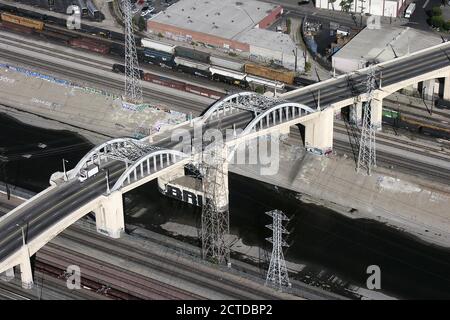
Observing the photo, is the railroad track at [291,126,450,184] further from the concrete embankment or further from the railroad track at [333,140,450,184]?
the concrete embankment

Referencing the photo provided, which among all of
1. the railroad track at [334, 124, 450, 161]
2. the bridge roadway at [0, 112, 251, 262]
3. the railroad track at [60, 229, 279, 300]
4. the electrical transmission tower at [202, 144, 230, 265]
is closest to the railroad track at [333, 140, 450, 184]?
the railroad track at [334, 124, 450, 161]

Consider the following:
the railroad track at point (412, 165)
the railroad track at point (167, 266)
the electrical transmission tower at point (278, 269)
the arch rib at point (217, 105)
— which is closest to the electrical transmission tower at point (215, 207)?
the railroad track at point (167, 266)

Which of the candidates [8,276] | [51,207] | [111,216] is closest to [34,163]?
[51,207]

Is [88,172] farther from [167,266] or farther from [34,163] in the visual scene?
[34,163]

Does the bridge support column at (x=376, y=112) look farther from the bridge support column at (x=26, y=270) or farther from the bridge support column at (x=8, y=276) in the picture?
the bridge support column at (x=8, y=276)

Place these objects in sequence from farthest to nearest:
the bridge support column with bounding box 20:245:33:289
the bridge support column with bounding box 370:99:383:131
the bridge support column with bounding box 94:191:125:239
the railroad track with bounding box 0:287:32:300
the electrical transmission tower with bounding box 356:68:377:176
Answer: the bridge support column with bounding box 370:99:383:131, the electrical transmission tower with bounding box 356:68:377:176, the bridge support column with bounding box 94:191:125:239, the railroad track with bounding box 0:287:32:300, the bridge support column with bounding box 20:245:33:289

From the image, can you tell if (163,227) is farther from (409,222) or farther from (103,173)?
(409,222)

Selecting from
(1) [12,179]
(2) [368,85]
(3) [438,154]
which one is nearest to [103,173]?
(1) [12,179]
